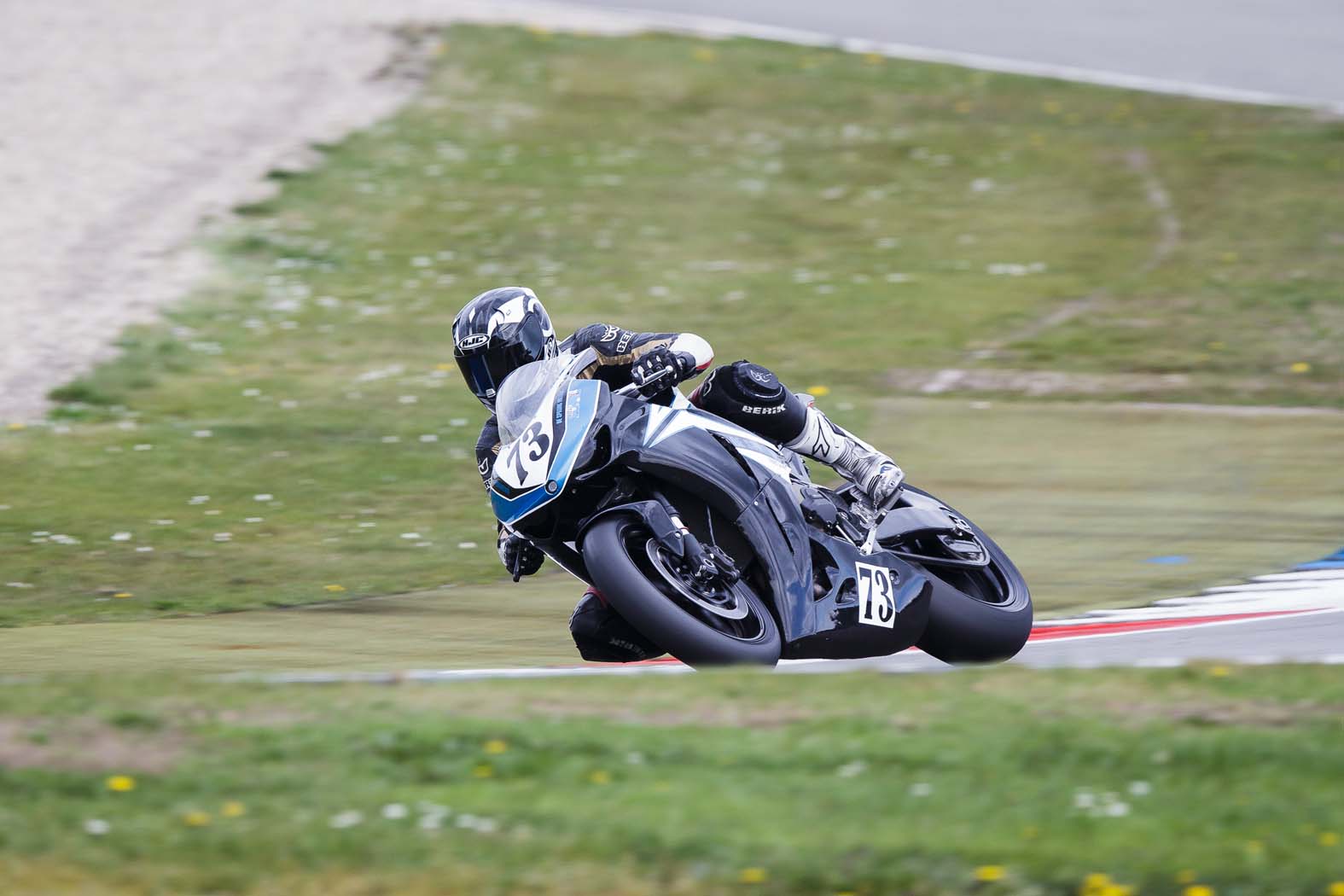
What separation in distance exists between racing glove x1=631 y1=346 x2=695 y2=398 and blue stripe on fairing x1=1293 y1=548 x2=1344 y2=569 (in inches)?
146

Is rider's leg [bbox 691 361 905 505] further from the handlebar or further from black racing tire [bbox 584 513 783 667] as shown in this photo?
black racing tire [bbox 584 513 783 667]

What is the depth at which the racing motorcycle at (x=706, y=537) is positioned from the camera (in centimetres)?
664

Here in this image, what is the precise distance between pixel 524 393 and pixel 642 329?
8.03 meters

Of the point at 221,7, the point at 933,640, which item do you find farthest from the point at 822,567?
the point at 221,7

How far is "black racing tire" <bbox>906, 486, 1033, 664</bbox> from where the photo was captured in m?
7.46

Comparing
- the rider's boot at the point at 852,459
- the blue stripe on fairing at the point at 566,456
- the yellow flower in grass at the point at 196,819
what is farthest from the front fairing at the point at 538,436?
the yellow flower in grass at the point at 196,819

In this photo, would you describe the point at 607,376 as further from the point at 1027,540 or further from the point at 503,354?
the point at 1027,540

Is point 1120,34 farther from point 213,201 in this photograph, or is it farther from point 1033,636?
point 1033,636

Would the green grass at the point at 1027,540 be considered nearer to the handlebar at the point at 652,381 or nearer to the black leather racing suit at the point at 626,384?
the black leather racing suit at the point at 626,384

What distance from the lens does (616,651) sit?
23.0 ft

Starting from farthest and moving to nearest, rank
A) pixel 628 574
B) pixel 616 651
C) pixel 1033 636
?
pixel 1033 636
pixel 616 651
pixel 628 574

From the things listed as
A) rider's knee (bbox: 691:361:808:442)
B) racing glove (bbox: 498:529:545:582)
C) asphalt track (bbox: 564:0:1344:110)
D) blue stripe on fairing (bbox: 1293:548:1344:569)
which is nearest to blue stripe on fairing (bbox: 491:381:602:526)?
racing glove (bbox: 498:529:545:582)

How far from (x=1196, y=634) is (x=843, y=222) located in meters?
10.4

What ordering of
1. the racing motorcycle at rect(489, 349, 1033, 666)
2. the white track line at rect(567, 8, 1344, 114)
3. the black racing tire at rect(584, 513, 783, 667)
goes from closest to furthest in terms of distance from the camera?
1. the black racing tire at rect(584, 513, 783, 667)
2. the racing motorcycle at rect(489, 349, 1033, 666)
3. the white track line at rect(567, 8, 1344, 114)
